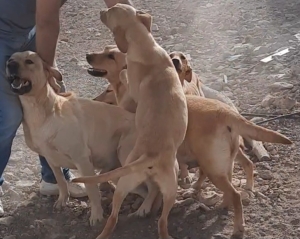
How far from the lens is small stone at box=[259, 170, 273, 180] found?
5781 mm

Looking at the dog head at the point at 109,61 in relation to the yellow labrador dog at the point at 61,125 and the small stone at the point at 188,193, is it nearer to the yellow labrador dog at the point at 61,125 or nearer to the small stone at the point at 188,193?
the yellow labrador dog at the point at 61,125

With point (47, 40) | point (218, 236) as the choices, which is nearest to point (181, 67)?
point (47, 40)

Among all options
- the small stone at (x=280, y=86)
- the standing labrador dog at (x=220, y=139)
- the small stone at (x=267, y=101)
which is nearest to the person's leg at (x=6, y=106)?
the standing labrador dog at (x=220, y=139)

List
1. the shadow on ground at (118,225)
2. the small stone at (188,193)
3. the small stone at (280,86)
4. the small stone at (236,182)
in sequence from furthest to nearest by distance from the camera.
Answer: the small stone at (280,86) → the small stone at (236,182) → the small stone at (188,193) → the shadow on ground at (118,225)

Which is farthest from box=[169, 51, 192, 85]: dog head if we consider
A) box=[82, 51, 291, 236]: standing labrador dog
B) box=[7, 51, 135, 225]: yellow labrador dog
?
box=[82, 51, 291, 236]: standing labrador dog

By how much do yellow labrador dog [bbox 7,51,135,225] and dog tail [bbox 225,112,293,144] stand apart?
0.93 metres

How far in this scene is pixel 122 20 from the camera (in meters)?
5.34

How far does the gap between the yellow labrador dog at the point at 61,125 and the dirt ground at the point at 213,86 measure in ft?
1.07

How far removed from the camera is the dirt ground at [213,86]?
5168 millimetres

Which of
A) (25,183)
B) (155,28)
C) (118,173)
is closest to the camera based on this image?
(118,173)

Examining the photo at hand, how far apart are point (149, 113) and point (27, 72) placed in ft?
3.26

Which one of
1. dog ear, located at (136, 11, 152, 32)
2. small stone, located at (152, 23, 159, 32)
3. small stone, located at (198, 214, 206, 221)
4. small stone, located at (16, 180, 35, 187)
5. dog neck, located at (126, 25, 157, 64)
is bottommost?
small stone, located at (152, 23, 159, 32)

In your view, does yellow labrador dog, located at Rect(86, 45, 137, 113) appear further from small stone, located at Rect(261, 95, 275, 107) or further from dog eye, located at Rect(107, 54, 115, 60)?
small stone, located at Rect(261, 95, 275, 107)

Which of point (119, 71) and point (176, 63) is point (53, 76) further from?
point (176, 63)
